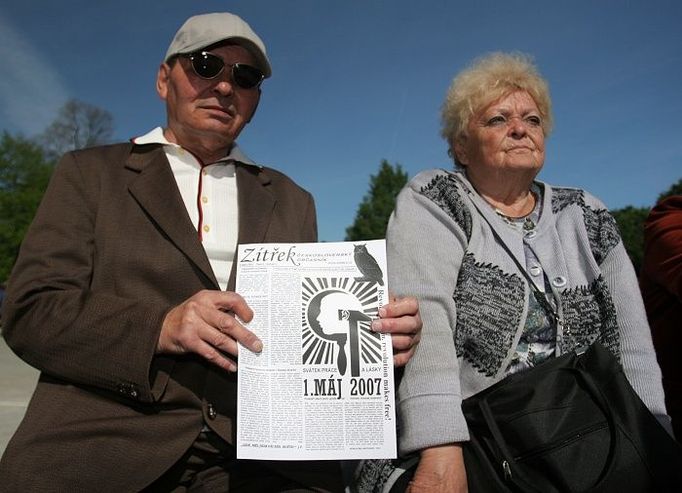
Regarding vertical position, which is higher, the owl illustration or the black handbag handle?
the owl illustration

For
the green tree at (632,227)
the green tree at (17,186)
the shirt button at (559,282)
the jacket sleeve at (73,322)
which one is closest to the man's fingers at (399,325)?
the jacket sleeve at (73,322)

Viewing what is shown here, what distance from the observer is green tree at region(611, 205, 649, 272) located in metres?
35.8

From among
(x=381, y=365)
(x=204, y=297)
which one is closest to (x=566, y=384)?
(x=381, y=365)

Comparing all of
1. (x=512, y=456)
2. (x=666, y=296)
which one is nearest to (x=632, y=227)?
(x=666, y=296)

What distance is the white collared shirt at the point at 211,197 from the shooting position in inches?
82.7

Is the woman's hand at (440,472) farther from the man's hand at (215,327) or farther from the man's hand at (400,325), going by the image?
the man's hand at (215,327)

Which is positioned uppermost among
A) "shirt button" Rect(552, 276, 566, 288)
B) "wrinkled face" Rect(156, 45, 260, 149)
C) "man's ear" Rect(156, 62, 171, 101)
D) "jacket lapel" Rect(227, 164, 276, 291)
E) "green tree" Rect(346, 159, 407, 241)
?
"green tree" Rect(346, 159, 407, 241)

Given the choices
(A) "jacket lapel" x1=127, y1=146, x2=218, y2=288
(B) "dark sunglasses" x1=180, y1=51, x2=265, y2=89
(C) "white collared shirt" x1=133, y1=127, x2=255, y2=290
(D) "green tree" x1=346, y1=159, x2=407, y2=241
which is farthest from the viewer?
(D) "green tree" x1=346, y1=159, x2=407, y2=241

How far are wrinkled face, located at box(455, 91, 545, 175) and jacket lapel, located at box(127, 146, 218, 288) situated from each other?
1486 millimetres

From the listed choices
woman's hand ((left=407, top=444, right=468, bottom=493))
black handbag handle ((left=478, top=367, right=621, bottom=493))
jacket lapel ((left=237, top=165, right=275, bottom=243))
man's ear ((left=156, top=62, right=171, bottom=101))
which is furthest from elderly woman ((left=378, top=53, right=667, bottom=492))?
man's ear ((left=156, top=62, right=171, bottom=101))

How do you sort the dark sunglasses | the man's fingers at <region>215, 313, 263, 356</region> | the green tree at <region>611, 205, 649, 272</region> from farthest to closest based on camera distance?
1. the green tree at <region>611, 205, 649, 272</region>
2. the dark sunglasses
3. the man's fingers at <region>215, 313, 263, 356</region>

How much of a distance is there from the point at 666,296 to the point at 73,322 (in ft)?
9.58

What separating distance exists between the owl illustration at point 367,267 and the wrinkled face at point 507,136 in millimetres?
1154

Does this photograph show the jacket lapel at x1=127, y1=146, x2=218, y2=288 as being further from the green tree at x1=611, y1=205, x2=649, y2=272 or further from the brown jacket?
the green tree at x1=611, y1=205, x2=649, y2=272
